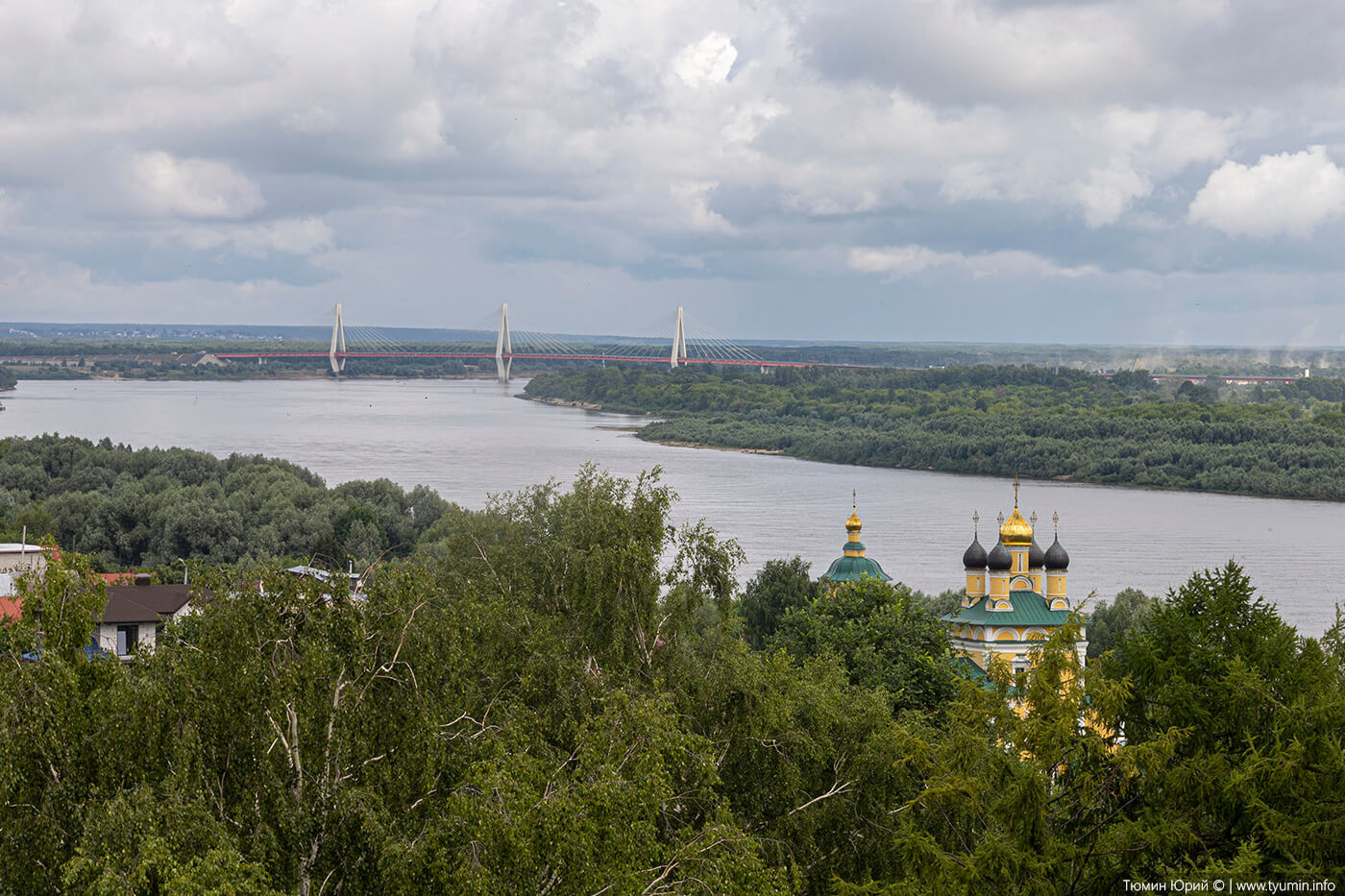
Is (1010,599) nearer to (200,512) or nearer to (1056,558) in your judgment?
(1056,558)

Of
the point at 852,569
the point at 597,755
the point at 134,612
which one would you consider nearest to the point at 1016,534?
the point at 852,569

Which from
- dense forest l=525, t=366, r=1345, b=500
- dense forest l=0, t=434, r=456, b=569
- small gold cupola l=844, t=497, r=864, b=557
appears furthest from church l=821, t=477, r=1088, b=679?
dense forest l=525, t=366, r=1345, b=500

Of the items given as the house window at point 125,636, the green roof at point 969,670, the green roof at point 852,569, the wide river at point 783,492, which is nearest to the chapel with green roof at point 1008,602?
the green roof at point 969,670

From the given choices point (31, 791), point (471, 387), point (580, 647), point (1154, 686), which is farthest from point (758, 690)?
point (471, 387)

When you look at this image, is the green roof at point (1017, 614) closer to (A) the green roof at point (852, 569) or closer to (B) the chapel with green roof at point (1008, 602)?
(B) the chapel with green roof at point (1008, 602)

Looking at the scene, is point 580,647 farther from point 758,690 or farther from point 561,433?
point 561,433

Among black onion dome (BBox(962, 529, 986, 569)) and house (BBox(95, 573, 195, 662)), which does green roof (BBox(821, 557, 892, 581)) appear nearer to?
black onion dome (BBox(962, 529, 986, 569))
